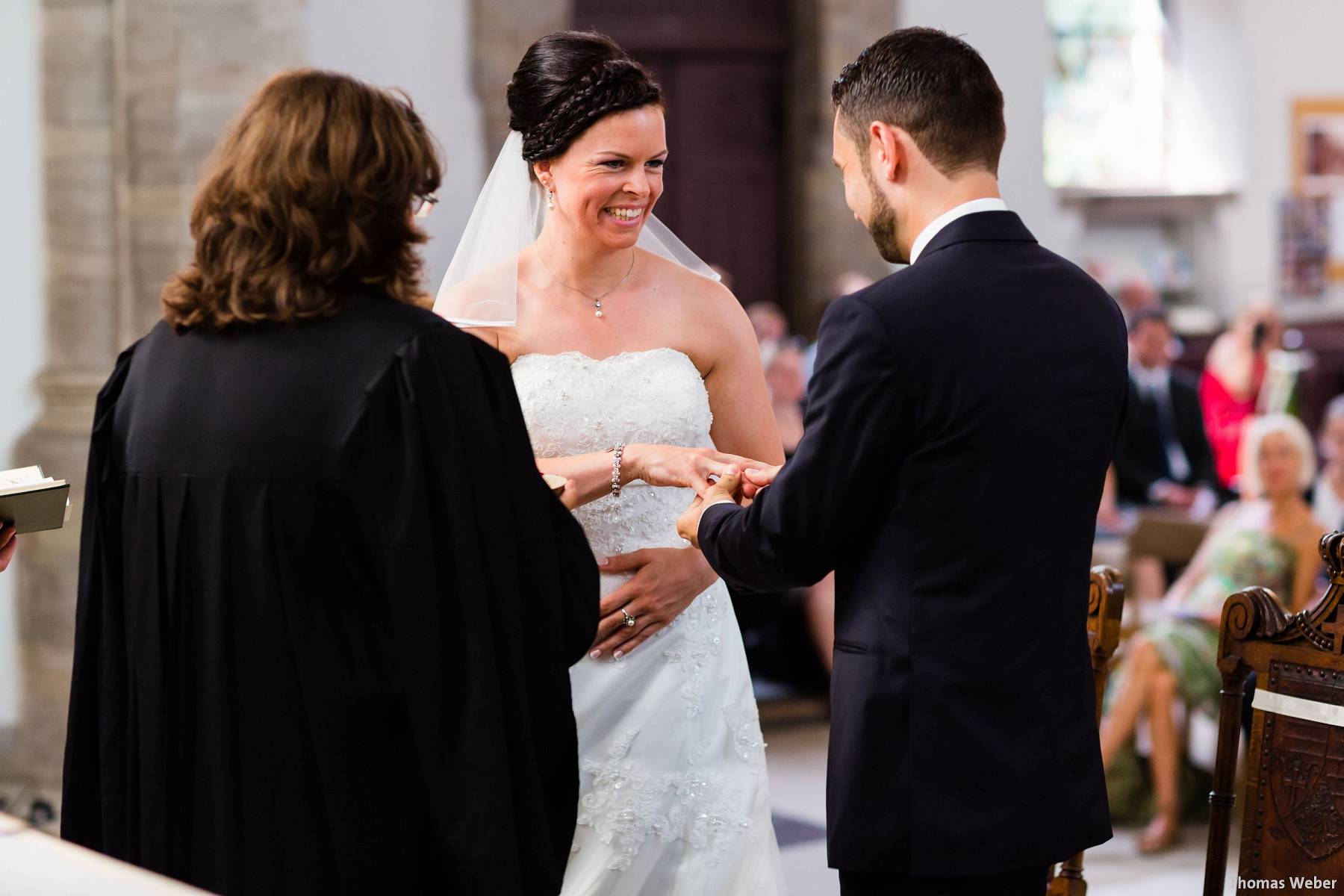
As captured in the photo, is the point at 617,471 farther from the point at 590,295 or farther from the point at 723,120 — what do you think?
the point at 723,120

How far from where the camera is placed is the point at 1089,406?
2.03 meters

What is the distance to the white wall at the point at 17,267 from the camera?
562 cm

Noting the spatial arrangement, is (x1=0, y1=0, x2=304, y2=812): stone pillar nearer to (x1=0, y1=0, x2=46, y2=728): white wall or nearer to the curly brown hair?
(x1=0, y1=0, x2=46, y2=728): white wall

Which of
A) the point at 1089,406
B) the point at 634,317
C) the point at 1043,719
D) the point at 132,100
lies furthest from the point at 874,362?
the point at 132,100

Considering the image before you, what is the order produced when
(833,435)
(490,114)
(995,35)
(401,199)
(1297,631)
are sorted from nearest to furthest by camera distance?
(401,199) → (833,435) → (1297,631) → (490,114) → (995,35)

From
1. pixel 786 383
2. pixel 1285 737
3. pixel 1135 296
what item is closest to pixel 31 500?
pixel 1285 737

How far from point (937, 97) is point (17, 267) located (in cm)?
456

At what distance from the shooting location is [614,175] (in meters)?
2.76

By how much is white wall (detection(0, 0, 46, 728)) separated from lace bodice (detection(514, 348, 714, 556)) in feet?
11.4

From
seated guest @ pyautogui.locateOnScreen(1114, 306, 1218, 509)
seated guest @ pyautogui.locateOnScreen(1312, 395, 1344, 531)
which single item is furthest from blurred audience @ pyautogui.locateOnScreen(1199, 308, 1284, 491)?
seated guest @ pyautogui.locateOnScreen(1312, 395, 1344, 531)

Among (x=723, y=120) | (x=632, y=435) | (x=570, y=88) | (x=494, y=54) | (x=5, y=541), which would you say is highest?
(x=494, y=54)

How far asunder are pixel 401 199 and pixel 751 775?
4.49 feet

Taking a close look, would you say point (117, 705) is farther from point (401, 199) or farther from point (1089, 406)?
point (1089, 406)

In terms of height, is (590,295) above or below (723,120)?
below
